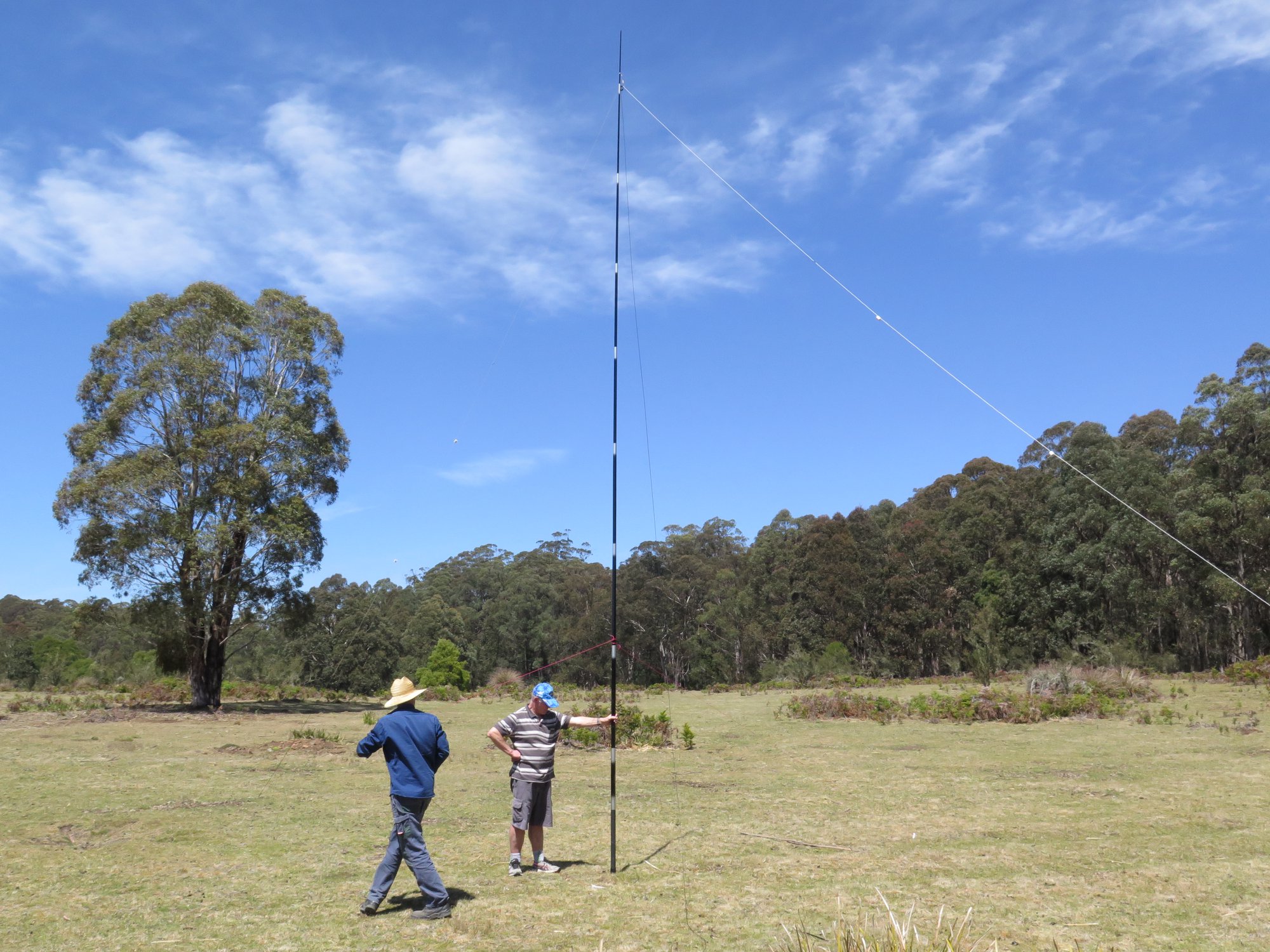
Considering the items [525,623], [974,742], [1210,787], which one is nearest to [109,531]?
[974,742]

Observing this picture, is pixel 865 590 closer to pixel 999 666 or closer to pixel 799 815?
pixel 999 666

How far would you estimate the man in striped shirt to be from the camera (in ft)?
23.8

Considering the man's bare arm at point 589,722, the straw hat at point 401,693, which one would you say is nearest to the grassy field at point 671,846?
the man's bare arm at point 589,722

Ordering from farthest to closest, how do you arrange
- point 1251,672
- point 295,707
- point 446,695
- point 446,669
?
1. point 446,669
2. point 446,695
3. point 295,707
4. point 1251,672

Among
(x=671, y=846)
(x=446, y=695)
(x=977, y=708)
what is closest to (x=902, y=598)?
(x=446, y=695)

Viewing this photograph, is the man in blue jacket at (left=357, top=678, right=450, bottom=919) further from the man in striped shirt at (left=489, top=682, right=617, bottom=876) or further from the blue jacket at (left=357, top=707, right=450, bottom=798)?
the man in striped shirt at (left=489, top=682, right=617, bottom=876)

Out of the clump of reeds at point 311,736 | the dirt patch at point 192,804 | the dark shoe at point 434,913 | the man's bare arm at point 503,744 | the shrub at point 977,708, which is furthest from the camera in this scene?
the shrub at point 977,708

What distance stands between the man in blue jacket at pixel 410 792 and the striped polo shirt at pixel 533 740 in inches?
29.1

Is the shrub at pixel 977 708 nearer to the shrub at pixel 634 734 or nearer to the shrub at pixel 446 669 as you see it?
the shrub at pixel 634 734

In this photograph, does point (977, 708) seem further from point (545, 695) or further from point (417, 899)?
point (417, 899)

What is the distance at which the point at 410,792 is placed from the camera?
250 inches

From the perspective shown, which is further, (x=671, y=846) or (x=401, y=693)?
(x=671, y=846)

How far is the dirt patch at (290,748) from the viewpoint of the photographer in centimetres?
1581

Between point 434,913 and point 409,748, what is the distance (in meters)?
1.10
